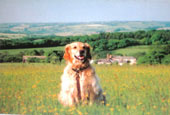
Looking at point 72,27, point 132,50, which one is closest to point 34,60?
point 72,27

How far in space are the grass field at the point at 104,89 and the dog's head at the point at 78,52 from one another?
51cm

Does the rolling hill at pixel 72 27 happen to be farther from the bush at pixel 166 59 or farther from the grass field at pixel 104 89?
the grass field at pixel 104 89

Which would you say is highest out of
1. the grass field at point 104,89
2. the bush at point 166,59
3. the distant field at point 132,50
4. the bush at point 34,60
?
the distant field at point 132,50

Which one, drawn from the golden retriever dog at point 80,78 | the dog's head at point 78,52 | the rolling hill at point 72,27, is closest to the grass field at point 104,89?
the golden retriever dog at point 80,78

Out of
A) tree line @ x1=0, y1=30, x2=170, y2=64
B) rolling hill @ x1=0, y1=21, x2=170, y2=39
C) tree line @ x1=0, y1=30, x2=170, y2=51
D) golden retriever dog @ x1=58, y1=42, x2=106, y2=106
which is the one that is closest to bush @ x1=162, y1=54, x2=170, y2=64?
tree line @ x1=0, y1=30, x2=170, y2=64

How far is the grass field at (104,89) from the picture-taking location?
449 cm

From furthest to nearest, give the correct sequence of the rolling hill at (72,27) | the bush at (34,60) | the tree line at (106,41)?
the bush at (34,60) < the rolling hill at (72,27) < the tree line at (106,41)

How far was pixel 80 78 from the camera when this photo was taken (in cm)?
427

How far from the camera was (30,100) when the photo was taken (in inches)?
198

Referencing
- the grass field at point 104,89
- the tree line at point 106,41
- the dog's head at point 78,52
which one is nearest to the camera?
the dog's head at point 78,52

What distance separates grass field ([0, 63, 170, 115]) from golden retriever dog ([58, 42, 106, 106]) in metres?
0.19

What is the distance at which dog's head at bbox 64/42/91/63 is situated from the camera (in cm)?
417

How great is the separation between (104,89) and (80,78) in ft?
2.03

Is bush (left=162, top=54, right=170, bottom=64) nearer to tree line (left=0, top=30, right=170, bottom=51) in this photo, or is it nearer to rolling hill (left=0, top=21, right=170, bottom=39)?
tree line (left=0, top=30, right=170, bottom=51)
